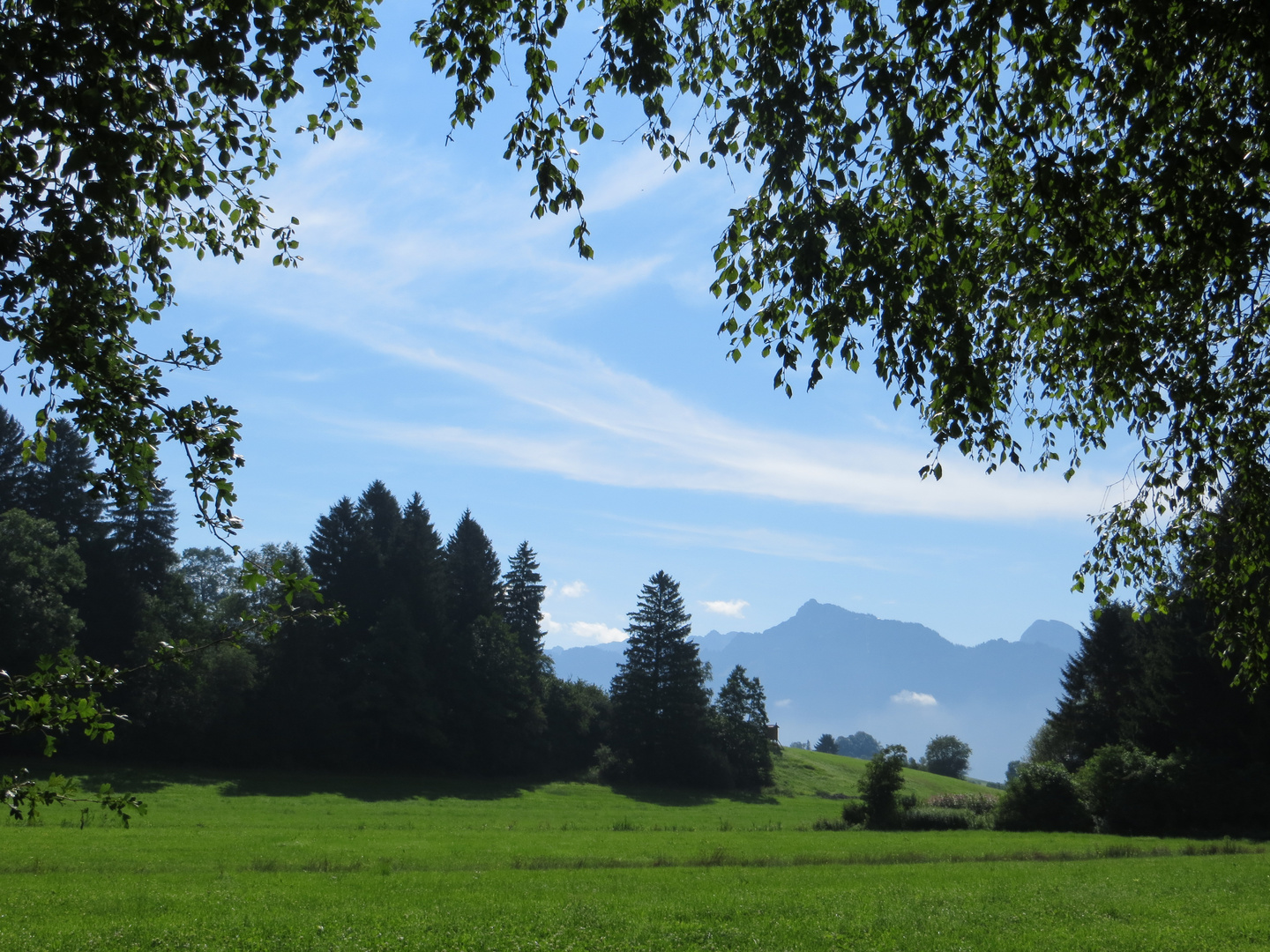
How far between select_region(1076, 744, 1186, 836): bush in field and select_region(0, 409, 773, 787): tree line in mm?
29064

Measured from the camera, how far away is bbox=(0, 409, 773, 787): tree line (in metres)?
46.1

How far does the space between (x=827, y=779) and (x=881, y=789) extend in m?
32.9

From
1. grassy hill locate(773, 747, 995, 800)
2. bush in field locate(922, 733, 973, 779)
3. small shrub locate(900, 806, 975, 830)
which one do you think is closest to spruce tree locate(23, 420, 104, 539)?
small shrub locate(900, 806, 975, 830)

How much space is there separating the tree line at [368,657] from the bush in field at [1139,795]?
29.1 metres

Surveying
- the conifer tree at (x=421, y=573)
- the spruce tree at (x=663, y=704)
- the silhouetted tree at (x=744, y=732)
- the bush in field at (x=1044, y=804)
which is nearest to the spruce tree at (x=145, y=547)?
the conifer tree at (x=421, y=573)

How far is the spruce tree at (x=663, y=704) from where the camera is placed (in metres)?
63.0

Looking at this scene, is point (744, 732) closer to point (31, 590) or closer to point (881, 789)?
point (881, 789)

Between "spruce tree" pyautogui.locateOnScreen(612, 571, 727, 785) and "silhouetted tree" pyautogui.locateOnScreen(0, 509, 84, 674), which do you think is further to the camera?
"spruce tree" pyautogui.locateOnScreen(612, 571, 727, 785)

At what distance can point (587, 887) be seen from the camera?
18781 mm

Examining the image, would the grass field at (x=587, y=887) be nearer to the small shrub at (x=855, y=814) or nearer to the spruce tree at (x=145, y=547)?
the small shrub at (x=855, y=814)

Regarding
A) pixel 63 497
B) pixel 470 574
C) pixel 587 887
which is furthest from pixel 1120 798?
pixel 63 497

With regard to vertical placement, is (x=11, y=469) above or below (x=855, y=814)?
above

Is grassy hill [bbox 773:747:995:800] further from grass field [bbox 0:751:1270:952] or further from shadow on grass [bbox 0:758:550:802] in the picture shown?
grass field [bbox 0:751:1270:952]

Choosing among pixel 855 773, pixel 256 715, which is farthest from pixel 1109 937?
pixel 855 773
